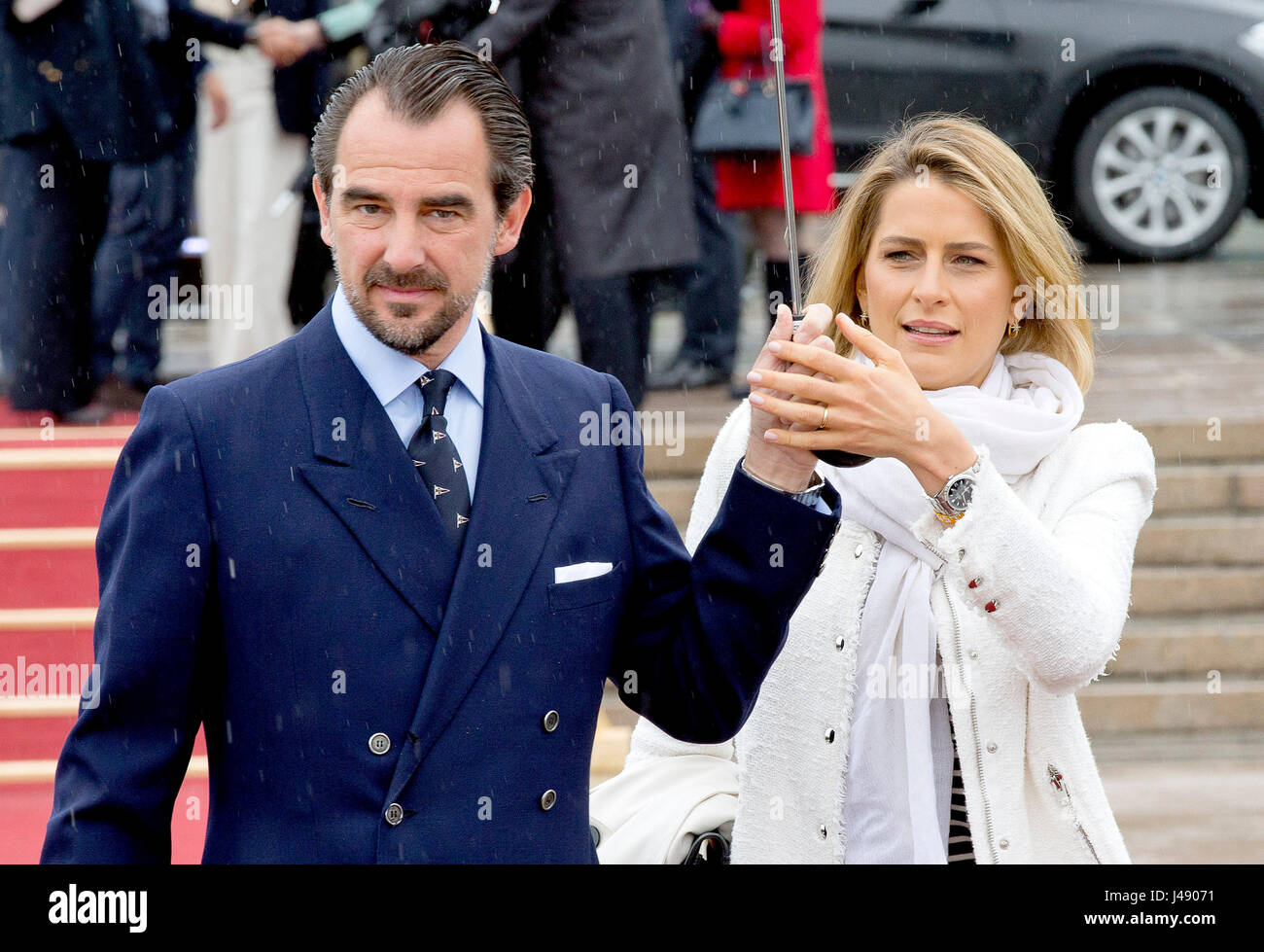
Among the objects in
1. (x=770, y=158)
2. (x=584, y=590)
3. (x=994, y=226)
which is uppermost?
(x=770, y=158)

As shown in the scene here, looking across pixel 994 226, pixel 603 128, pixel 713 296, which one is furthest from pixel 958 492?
pixel 713 296

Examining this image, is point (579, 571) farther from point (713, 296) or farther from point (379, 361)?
point (713, 296)

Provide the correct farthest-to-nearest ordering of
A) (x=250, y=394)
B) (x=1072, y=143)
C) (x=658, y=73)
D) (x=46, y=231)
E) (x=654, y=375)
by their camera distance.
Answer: (x=1072, y=143) < (x=654, y=375) < (x=46, y=231) < (x=658, y=73) < (x=250, y=394)

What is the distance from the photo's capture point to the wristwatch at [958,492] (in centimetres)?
224

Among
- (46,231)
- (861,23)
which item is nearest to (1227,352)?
(861,23)

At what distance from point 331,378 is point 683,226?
3.38 meters

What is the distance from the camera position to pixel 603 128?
5203 mm

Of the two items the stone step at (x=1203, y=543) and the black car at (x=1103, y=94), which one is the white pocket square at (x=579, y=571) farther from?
the black car at (x=1103, y=94)

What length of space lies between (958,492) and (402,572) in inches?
30.2

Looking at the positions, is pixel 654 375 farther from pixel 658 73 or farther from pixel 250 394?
pixel 250 394

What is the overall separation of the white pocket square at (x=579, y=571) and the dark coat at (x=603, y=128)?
3.16 metres

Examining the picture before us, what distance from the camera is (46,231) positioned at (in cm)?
584
